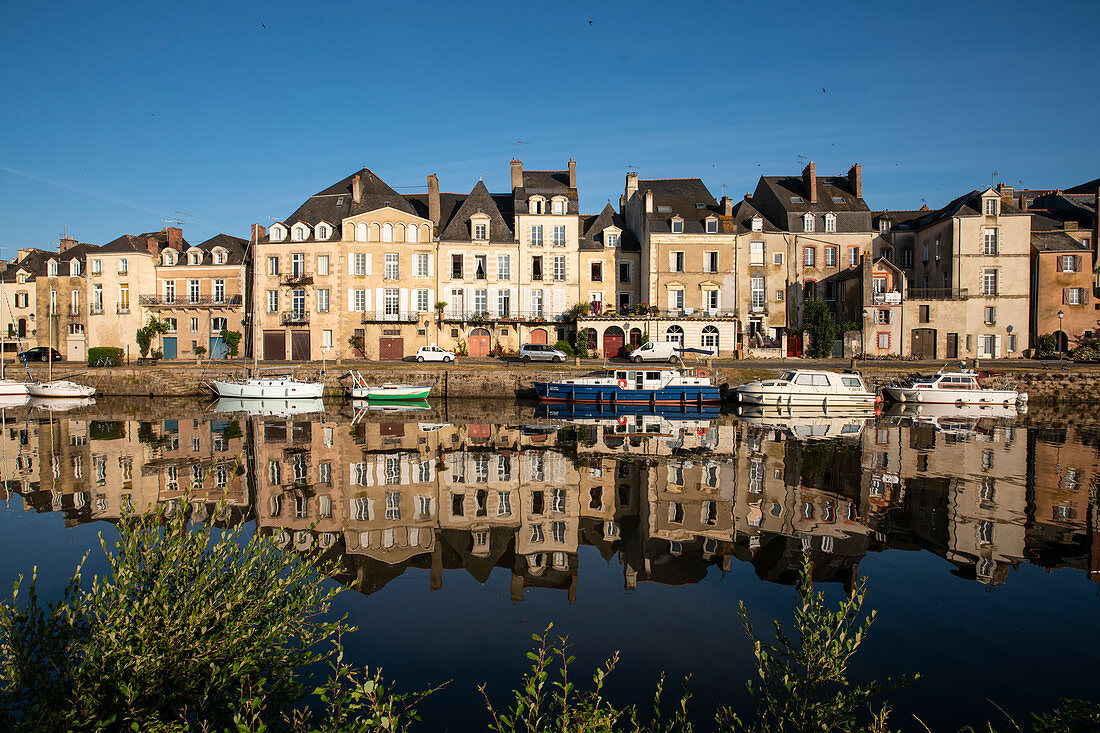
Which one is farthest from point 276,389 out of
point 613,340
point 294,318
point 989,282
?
point 989,282

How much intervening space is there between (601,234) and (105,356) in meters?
35.5

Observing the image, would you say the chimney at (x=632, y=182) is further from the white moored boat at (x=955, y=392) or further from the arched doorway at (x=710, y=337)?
the white moored boat at (x=955, y=392)

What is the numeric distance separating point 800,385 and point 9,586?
31.9 metres

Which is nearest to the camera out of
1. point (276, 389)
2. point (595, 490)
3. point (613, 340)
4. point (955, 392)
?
point (595, 490)

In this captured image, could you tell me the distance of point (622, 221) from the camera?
54.1 meters

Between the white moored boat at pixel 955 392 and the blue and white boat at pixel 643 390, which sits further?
the white moored boat at pixel 955 392

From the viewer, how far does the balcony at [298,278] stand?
47.1 m

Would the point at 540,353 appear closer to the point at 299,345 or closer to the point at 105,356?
the point at 299,345

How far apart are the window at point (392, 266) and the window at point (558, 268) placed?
435 inches

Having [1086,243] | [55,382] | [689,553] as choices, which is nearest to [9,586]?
[689,553]

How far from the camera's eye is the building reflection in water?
11.7 m

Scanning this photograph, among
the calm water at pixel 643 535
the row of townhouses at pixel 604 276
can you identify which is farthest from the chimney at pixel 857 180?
the calm water at pixel 643 535

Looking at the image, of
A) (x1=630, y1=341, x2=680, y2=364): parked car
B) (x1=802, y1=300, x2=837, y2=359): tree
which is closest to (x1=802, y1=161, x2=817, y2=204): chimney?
(x1=802, y1=300, x2=837, y2=359): tree

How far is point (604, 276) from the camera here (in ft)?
160
